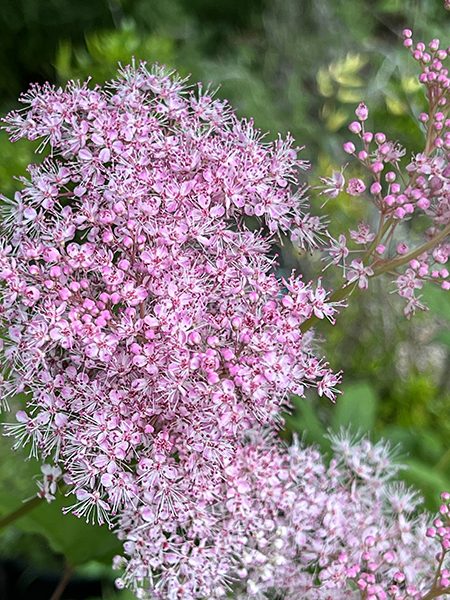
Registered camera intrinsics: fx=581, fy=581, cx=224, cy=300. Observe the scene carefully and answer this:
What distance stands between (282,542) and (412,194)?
0.34 m

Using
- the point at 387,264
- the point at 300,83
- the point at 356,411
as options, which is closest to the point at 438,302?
the point at 356,411

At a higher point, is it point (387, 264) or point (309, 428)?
point (387, 264)

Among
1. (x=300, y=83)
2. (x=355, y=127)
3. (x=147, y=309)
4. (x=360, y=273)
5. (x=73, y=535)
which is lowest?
(x=73, y=535)


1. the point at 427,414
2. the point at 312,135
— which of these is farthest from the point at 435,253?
the point at 427,414

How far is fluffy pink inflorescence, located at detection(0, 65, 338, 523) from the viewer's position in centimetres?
43

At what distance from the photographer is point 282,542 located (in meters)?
0.55

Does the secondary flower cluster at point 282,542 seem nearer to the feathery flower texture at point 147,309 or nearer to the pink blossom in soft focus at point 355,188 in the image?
the feathery flower texture at point 147,309

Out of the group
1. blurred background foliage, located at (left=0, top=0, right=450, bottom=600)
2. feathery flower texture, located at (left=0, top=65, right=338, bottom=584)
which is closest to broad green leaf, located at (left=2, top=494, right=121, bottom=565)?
feathery flower texture, located at (left=0, top=65, right=338, bottom=584)

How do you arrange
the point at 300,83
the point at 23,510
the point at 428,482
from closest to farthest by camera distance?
the point at 23,510 < the point at 428,482 < the point at 300,83

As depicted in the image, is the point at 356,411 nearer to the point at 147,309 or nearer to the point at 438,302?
the point at 438,302

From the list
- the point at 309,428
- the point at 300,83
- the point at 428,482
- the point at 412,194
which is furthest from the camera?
the point at 300,83

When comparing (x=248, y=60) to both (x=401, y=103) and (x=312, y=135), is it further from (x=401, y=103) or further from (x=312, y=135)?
(x=401, y=103)

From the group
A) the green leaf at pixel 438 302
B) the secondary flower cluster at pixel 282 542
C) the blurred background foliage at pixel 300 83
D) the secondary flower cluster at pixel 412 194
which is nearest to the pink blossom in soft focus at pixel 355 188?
the secondary flower cluster at pixel 412 194

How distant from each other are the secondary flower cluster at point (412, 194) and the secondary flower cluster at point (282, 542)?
19 centimetres
